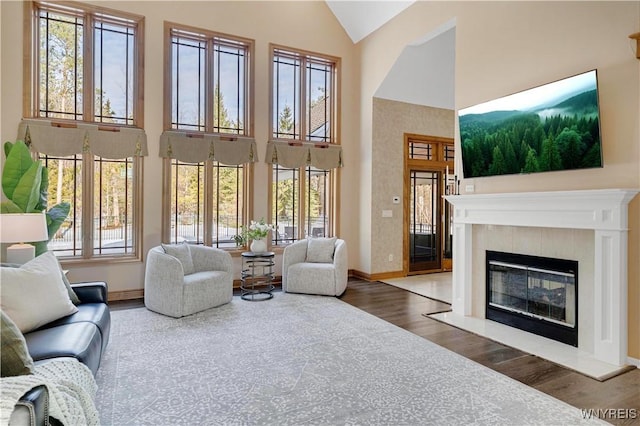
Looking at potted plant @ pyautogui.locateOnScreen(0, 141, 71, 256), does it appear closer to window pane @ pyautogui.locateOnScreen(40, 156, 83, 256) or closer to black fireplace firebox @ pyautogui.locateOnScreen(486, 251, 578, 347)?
window pane @ pyautogui.locateOnScreen(40, 156, 83, 256)

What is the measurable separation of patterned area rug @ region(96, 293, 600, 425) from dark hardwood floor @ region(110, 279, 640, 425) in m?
0.16

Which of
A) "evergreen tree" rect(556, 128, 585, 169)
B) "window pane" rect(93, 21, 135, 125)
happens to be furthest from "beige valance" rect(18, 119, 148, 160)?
"evergreen tree" rect(556, 128, 585, 169)

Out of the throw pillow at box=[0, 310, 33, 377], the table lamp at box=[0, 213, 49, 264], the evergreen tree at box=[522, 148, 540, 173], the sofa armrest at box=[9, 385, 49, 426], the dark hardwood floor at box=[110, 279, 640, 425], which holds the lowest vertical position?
the dark hardwood floor at box=[110, 279, 640, 425]

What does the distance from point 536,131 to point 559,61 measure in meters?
0.70

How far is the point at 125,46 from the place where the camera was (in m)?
5.57

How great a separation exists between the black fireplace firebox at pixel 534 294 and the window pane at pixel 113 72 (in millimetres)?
5500

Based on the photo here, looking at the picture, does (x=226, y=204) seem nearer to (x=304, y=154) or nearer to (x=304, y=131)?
(x=304, y=154)

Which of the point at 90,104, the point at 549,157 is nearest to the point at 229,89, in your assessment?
the point at 90,104

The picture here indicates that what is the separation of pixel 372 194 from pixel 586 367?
13.8 ft

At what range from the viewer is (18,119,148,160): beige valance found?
4.93 meters

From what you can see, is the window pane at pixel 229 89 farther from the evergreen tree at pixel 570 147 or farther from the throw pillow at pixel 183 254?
the evergreen tree at pixel 570 147

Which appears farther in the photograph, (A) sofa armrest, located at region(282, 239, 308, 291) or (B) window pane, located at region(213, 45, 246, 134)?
(B) window pane, located at region(213, 45, 246, 134)

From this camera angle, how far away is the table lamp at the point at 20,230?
3457 millimetres

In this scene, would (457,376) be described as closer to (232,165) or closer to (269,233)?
(269,233)
